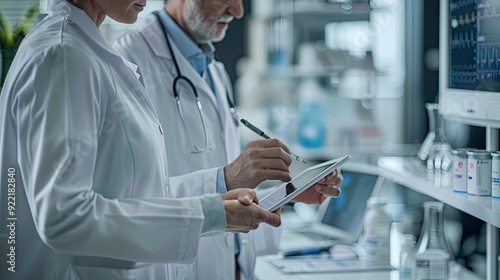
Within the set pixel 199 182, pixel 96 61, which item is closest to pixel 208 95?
pixel 199 182

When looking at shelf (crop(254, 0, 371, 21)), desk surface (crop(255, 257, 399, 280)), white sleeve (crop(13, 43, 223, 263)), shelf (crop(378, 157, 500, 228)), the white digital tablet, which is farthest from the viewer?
shelf (crop(254, 0, 371, 21))

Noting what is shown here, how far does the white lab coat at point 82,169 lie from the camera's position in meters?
1.17

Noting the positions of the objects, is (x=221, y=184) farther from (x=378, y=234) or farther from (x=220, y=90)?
(x=378, y=234)

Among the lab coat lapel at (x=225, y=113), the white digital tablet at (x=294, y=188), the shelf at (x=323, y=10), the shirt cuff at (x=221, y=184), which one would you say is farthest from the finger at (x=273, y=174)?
the shelf at (x=323, y=10)

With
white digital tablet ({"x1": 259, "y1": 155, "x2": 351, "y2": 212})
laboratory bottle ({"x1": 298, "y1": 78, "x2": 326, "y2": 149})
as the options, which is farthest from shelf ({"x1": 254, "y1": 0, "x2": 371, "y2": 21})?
white digital tablet ({"x1": 259, "y1": 155, "x2": 351, "y2": 212})

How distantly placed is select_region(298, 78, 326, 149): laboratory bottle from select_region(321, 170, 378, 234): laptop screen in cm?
137

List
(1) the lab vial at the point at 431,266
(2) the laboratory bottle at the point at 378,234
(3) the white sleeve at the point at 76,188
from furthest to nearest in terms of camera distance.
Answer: (2) the laboratory bottle at the point at 378,234, (1) the lab vial at the point at 431,266, (3) the white sleeve at the point at 76,188

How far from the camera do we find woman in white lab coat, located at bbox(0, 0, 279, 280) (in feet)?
3.84

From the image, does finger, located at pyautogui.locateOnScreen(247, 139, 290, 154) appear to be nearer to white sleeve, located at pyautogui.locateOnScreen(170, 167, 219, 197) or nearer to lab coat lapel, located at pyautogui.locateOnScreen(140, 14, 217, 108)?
white sleeve, located at pyautogui.locateOnScreen(170, 167, 219, 197)

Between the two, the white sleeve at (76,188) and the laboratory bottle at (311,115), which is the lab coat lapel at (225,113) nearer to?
the white sleeve at (76,188)

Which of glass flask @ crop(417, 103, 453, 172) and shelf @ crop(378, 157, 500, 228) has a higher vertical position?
glass flask @ crop(417, 103, 453, 172)

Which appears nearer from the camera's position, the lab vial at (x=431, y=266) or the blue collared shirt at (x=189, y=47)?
the lab vial at (x=431, y=266)

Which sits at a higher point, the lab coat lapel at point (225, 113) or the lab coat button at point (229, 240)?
the lab coat lapel at point (225, 113)

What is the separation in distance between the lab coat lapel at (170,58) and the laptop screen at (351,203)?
70cm
